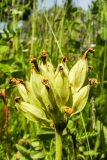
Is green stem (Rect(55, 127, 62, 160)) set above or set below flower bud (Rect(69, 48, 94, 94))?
below

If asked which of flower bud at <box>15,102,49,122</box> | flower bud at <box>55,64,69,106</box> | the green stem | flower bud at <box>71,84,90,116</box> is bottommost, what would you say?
the green stem

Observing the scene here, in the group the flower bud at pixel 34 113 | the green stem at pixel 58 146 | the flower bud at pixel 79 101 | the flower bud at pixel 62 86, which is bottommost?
the green stem at pixel 58 146

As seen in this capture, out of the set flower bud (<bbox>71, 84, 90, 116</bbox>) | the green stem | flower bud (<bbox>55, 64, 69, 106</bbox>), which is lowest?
the green stem

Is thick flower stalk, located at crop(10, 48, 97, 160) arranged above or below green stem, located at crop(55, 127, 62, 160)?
above

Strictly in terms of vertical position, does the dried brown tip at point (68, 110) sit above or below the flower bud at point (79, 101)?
below

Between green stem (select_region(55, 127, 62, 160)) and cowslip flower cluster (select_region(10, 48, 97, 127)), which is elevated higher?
cowslip flower cluster (select_region(10, 48, 97, 127))

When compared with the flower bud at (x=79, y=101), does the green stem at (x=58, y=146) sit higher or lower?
lower

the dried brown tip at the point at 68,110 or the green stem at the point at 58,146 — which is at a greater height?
the dried brown tip at the point at 68,110
